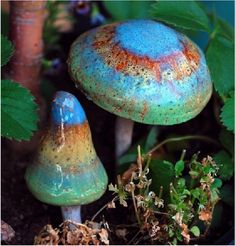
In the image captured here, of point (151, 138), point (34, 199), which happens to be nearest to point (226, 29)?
point (151, 138)

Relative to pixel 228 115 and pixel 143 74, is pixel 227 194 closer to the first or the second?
pixel 228 115

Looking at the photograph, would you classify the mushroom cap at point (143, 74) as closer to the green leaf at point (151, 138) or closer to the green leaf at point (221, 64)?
the green leaf at point (221, 64)

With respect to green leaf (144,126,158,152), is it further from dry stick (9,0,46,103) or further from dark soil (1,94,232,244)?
dry stick (9,0,46,103)

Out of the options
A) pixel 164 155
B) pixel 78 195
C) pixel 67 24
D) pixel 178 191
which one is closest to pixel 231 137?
pixel 164 155

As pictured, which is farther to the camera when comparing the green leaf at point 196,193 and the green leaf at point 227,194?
the green leaf at point 227,194

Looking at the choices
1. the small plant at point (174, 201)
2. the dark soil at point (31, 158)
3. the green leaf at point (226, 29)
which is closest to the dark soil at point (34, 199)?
the dark soil at point (31, 158)
